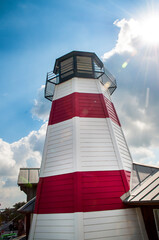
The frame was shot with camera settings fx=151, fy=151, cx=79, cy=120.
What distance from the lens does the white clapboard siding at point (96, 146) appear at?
6848 millimetres

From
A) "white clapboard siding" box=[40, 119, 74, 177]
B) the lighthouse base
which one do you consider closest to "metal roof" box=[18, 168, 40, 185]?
"white clapboard siding" box=[40, 119, 74, 177]

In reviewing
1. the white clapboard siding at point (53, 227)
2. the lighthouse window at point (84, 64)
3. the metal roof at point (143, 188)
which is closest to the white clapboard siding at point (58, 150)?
the white clapboard siding at point (53, 227)

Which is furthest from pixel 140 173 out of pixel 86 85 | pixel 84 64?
pixel 84 64

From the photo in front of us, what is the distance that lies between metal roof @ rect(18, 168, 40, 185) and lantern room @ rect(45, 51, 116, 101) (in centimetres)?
791

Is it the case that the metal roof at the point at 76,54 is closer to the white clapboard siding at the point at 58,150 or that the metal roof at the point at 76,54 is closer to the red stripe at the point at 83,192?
the white clapboard siding at the point at 58,150

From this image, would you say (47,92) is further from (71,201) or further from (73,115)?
(71,201)

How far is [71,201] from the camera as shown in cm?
608

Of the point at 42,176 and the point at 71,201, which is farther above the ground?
the point at 42,176

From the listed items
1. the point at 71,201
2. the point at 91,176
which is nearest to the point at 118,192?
the point at 91,176

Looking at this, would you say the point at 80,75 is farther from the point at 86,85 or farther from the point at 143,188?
the point at 143,188

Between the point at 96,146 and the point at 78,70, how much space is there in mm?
5718

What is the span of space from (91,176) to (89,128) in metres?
2.39

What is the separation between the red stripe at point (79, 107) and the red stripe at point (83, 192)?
3173 millimetres

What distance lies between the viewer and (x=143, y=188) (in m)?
6.31
